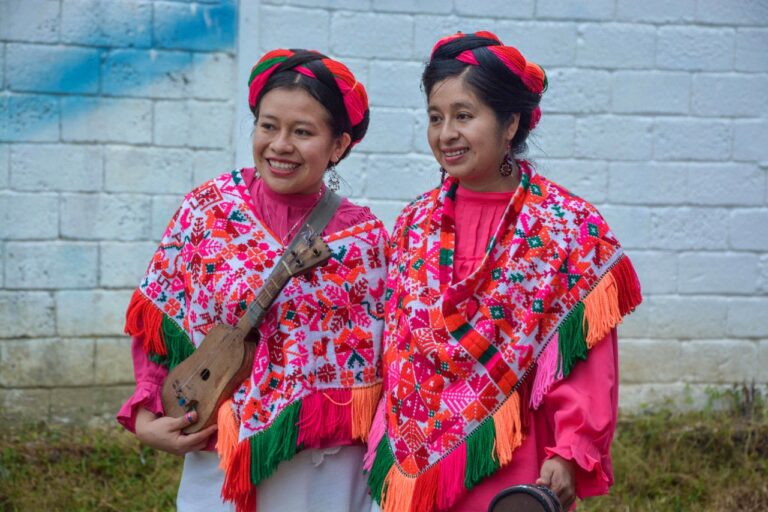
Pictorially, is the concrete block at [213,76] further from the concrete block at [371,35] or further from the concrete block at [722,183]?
the concrete block at [722,183]

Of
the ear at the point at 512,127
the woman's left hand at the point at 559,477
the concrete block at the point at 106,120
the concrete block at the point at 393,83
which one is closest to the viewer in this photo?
the woman's left hand at the point at 559,477

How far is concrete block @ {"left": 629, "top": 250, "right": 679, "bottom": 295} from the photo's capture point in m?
5.29

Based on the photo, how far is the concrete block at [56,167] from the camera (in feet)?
16.1

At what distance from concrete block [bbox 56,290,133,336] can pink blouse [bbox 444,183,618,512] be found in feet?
8.57

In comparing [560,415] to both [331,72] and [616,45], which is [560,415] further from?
[616,45]

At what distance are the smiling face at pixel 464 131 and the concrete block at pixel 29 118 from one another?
105 inches

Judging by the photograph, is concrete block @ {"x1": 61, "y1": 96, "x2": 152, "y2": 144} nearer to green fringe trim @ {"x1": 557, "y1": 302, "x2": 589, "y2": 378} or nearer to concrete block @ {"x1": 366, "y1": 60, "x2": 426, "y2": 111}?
concrete block @ {"x1": 366, "y1": 60, "x2": 426, "y2": 111}

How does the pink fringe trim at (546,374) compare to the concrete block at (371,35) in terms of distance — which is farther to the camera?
the concrete block at (371,35)

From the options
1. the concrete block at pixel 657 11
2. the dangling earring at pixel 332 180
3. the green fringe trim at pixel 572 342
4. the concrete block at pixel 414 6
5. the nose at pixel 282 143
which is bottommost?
the green fringe trim at pixel 572 342

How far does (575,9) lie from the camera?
5109mm

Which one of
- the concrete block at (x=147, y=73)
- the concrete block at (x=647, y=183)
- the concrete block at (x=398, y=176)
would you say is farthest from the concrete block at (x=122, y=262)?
the concrete block at (x=647, y=183)

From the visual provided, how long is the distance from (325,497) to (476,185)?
1031 millimetres

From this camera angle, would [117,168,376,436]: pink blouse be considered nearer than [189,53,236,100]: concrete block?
Yes

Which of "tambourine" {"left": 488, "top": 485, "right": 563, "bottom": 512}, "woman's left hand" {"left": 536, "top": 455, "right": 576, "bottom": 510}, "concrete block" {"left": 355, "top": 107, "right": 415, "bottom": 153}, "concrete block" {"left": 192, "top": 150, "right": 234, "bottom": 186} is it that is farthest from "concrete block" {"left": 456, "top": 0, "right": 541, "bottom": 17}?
"tambourine" {"left": 488, "top": 485, "right": 563, "bottom": 512}
